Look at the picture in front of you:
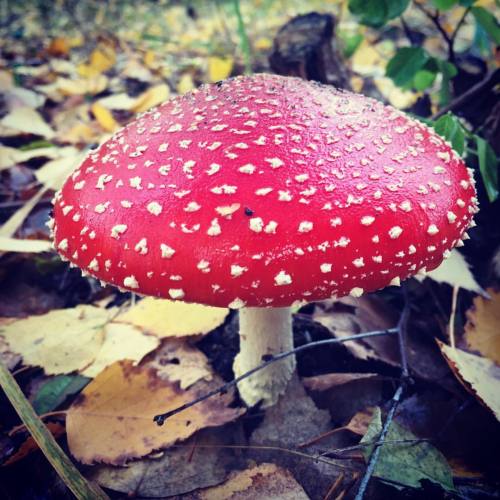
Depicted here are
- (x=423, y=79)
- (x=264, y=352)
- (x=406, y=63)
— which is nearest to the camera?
(x=264, y=352)

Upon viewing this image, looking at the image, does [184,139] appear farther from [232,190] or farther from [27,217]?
[27,217]

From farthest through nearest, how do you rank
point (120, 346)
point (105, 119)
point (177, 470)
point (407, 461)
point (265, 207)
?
1. point (105, 119)
2. point (120, 346)
3. point (177, 470)
4. point (407, 461)
5. point (265, 207)

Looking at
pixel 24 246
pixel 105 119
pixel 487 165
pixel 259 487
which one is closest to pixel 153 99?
pixel 105 119

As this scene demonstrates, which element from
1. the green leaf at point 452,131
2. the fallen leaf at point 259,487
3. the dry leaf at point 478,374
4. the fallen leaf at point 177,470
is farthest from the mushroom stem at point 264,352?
the green leaf at point 452,131

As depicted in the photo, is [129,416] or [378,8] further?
[378,8]

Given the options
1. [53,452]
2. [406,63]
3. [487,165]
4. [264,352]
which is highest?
[406,63]

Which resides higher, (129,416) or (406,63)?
(406,63)

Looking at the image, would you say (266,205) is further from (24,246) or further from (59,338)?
(24,246)
